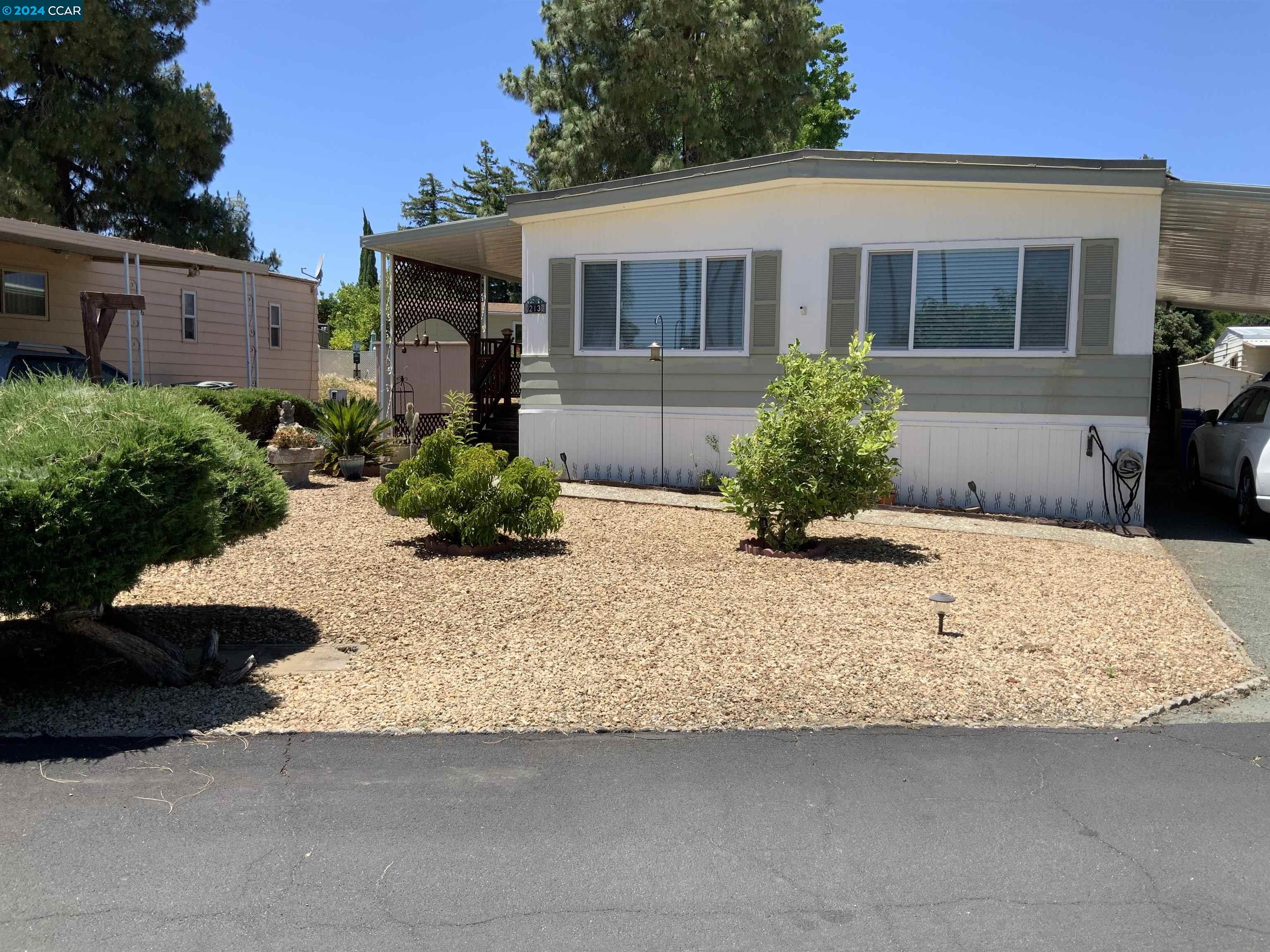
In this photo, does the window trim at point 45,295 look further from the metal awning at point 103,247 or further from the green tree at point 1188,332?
the green tree at point 1188,332

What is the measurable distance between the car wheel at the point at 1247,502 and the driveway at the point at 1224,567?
0.12 m

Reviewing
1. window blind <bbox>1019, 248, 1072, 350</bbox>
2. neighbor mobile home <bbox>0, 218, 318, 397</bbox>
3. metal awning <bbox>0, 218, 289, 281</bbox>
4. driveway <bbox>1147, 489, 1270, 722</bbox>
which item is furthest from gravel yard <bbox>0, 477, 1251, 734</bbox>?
neighbor mobile home <bbox>0, 218, 318, 397</bbox>

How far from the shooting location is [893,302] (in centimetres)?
1105

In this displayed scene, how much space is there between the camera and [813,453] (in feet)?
26.7

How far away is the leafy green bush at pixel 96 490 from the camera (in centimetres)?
437

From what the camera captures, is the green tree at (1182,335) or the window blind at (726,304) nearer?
the window blind at (726,304)

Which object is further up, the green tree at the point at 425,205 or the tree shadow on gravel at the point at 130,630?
the green tree at the point at 425,205

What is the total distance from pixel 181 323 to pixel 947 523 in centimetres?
1513

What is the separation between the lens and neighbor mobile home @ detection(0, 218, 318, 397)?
14.6 meters

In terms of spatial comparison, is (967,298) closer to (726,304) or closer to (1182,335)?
(726,304)

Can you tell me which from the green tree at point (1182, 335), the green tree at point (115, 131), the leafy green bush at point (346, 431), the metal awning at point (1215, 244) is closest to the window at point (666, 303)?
the leafy green bush at point (346, 431)

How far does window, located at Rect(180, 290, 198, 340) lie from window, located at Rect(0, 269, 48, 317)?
2.73m

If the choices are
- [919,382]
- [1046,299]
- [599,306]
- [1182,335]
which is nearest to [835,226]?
[919,382]

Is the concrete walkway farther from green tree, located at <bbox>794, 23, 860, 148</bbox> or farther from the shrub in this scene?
green tree, located at <bbox>794, 23, 860, 148</bbox>
